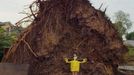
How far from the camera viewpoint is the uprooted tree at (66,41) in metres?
10.7

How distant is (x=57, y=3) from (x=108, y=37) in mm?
1774

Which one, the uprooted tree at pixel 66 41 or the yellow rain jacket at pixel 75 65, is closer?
the yellow rain jacket at pixel 75 65

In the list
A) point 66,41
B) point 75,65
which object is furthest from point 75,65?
point 66,41

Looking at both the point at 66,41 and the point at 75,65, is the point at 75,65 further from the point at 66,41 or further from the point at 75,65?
the point at 66,41

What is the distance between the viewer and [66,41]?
1097 cm

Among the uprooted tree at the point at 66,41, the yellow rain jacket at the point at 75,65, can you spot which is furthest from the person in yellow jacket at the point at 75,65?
the uprooted tree at the point at 66,41

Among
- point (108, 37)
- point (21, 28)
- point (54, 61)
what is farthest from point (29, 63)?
point (108, 37)

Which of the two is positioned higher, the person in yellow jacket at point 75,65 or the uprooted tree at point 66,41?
the uprooted tree at point 66,41

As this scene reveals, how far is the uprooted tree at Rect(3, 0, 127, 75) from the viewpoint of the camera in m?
10.7

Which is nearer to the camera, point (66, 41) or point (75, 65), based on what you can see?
point (75, 65)

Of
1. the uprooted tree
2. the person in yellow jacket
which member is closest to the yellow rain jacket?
the person in yellow jacket

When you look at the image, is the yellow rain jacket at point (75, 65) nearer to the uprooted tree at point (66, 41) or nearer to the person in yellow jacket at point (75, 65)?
the person in yellow jacket at point (75, 65)

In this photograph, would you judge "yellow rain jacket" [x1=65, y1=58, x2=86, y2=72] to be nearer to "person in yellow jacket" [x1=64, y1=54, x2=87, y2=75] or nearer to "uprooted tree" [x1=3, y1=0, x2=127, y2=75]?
"person in yellow jacket" [x1=64, y1=54, x2=87, y2=75]

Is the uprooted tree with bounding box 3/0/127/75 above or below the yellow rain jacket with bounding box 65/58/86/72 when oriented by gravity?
above
